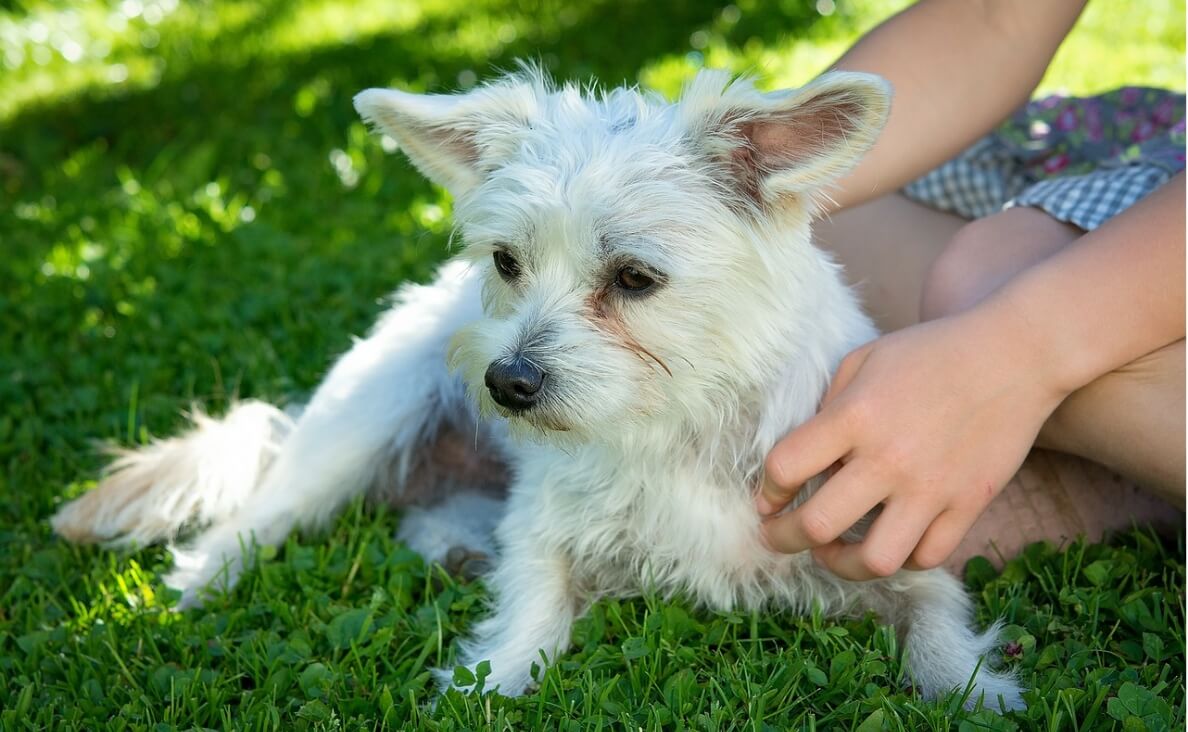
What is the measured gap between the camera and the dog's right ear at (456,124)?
8.15 feet

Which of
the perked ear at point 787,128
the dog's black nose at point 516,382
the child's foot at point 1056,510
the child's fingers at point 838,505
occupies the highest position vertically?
the perked ear at point 787,128

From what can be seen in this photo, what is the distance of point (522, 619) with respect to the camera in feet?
8.80

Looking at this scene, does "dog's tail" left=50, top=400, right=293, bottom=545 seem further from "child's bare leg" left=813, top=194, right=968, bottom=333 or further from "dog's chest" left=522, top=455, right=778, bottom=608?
"child's bare leg" left=813, top=194, right=968, bottom=333

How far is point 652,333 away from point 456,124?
657 millimetres

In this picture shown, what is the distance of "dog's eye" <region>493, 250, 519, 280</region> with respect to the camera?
2504 millimetres

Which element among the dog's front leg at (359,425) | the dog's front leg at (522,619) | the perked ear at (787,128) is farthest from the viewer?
the dog's front leg at (359,425)

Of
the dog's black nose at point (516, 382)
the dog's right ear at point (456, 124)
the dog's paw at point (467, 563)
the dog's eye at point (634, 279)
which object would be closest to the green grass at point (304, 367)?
the dog's paw at point (467, 563)

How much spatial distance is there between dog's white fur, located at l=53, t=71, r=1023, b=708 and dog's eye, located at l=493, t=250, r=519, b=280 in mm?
29

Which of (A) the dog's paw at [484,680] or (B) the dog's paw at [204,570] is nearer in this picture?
(A) the dog's paw at [484,680]

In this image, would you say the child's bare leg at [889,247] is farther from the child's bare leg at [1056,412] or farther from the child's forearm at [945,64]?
the child's forearm at [945,64]

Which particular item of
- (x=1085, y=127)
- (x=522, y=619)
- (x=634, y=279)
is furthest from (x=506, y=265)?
(x=1085, y=127)

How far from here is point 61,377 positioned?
4180mm

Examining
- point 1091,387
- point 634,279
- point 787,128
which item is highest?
point 787,128

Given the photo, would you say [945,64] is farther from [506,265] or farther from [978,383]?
[506,265]
